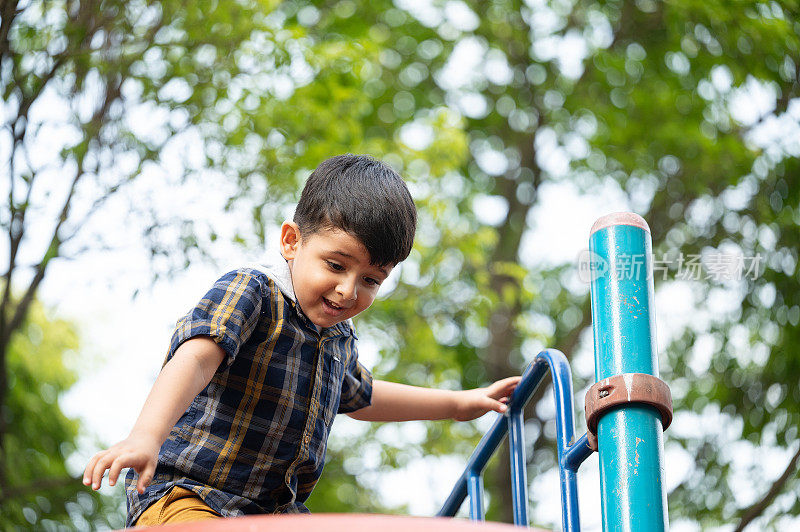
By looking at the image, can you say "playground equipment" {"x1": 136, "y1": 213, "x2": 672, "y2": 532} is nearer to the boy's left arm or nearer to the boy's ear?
the boy's left arm

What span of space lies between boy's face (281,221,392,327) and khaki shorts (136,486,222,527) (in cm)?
40

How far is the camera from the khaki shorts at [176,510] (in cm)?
156

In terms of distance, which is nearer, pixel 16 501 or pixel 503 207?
pixel 16 501

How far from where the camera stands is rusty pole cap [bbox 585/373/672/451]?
4.38 feet

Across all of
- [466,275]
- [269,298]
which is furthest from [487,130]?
[269,298]

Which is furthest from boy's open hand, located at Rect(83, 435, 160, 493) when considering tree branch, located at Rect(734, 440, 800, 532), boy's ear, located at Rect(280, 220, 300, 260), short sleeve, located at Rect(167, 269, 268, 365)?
tree branch, located at Rect(734, 440, 800, 532)

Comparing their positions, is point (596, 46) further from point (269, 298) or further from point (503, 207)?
point (269, 298)

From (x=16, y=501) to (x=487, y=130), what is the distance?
14.9 ft

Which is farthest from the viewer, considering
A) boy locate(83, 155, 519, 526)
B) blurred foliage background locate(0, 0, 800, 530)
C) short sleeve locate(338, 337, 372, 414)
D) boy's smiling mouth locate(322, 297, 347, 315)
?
blurred foliage background locate(0, 0, 800, 530)

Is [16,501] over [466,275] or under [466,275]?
under

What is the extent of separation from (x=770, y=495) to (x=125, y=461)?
16.6 feet

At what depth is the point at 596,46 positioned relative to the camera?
22.8ft

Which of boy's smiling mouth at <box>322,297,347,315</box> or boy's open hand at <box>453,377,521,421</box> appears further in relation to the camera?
boy's open hand at <box>453,377,521,421</box>

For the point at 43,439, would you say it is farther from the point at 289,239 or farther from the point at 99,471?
the point at 99,471
